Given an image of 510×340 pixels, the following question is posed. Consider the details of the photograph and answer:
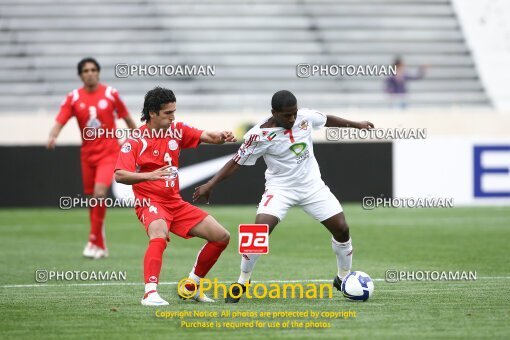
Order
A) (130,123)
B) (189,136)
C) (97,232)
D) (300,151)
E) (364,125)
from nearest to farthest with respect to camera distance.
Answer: (189,136), (300,151), (364,125), (130,123), (97,232)

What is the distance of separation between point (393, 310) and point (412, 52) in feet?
64.1

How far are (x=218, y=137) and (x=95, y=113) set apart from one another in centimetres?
505

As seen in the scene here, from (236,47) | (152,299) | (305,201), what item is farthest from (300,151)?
(236,47)

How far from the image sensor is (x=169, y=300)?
357 inches

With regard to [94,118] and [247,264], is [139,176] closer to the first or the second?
[247,264]

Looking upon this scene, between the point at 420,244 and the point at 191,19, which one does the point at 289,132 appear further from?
the point at 191,19

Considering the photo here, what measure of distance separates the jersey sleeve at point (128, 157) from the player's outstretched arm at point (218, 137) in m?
0.59

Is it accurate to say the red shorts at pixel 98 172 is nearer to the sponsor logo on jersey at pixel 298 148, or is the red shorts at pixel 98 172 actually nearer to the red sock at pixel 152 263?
the sponsor logo on jersey at pixel 298 148

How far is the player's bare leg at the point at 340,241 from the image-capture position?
9.29 meters

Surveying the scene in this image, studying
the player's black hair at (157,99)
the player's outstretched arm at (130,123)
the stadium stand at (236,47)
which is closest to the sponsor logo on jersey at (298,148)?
the player's black hair at (157,99)

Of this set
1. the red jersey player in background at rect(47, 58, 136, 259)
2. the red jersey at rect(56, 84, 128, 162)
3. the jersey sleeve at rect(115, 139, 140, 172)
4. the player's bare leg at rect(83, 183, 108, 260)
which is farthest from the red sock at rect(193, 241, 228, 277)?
the red jersey at rect(56, 84, 128, 162)

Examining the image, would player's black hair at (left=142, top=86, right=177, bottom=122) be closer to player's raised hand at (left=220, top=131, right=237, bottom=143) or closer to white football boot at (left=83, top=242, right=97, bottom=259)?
player's raised hand at (left=220, top=131, right=237, bottom=143)

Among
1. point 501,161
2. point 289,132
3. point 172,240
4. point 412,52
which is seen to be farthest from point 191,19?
point 289,132

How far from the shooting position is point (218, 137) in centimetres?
898
